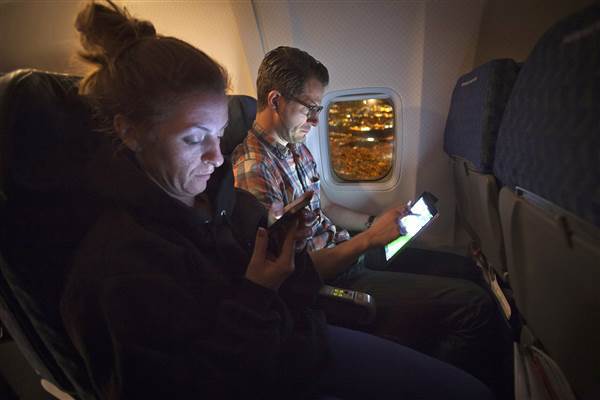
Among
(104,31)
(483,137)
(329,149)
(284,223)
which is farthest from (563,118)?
(329,149)

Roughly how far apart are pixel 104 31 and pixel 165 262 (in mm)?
586

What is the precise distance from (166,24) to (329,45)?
3.87ft

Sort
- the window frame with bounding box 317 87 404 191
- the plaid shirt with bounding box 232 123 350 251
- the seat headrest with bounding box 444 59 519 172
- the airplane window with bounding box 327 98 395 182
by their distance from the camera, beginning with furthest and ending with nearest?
the airplane window with bounding box 327 98 395 182, the window frame with bounding box 317 87 404 191, the plaid shirt with bounding box 232 123 350 251, the seat headrest with bounding box 444 59 519 172

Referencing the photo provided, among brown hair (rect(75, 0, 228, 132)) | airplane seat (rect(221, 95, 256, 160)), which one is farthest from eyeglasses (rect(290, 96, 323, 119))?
brown hair (rect(75, 0, 228, 132))

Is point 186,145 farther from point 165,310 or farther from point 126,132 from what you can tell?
point 165,310

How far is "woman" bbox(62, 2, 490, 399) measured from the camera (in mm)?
670

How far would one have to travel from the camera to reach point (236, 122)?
169 centimetres

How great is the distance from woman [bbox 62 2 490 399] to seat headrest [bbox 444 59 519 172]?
34.5 inches

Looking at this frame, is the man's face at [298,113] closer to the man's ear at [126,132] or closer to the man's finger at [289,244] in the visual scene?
the man's finger at [289,244]

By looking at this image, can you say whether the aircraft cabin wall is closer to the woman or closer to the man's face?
the man's face

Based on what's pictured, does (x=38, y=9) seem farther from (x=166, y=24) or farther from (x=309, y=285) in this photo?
(x=309, y=285)

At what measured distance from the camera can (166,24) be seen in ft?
7.17

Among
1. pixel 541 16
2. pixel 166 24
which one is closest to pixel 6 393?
pixel 166 24

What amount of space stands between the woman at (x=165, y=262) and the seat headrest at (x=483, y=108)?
876 millimetres
